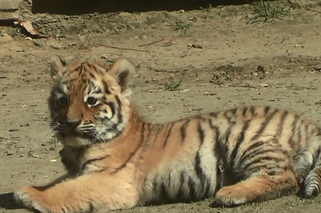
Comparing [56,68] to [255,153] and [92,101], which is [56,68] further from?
[255,153]

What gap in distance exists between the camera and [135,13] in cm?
1011

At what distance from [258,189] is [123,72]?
1.17m

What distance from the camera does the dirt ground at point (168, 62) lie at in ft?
23.1

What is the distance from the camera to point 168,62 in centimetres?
912

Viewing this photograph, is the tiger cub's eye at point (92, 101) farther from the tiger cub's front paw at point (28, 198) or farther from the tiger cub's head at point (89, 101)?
the tiger cub's front paw at point (28, 198)

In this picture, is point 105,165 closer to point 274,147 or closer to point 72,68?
point 72,68

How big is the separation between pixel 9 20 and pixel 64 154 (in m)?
4.75

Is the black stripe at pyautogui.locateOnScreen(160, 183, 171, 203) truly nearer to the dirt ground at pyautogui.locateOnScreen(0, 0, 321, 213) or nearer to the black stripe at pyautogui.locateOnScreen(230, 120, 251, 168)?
the black stripe at pyautogui.locateOnScreen(230, 120, 251, 168)

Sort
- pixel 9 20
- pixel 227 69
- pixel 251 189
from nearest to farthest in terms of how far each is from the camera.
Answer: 1. pixel 251 189
2. pixel 227 69
3. pixel 9 20

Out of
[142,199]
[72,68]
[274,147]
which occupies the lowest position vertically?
[142,199]

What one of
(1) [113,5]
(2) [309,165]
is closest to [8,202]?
(2) [309,165]

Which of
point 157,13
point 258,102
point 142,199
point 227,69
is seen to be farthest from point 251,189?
point 157,13

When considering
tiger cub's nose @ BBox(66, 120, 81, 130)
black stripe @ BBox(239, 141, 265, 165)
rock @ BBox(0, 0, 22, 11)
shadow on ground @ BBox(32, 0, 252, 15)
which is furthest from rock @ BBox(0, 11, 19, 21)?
black stripe @ BBox(239, 141, 265, 165)

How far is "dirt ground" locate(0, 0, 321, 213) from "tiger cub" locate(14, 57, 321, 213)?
78cm
